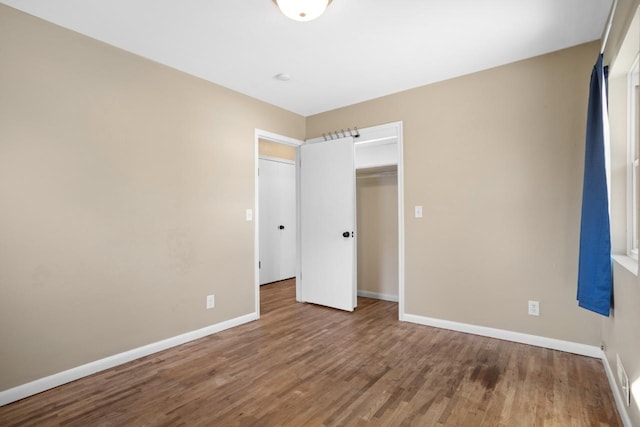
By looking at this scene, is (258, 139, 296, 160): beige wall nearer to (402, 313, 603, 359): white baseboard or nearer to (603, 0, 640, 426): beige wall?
(402, 313, 603, 359): white baseboard

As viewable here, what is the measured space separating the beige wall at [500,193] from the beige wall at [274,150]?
8.36ft

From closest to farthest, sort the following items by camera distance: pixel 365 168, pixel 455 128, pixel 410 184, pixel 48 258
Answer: pixel 48 258, pixel 455 128, pixel 410 184, pixel 365 168

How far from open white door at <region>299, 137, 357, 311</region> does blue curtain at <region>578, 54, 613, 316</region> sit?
2.18m

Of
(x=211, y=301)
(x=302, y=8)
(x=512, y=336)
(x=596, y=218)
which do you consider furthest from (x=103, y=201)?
(x=512, y=336)

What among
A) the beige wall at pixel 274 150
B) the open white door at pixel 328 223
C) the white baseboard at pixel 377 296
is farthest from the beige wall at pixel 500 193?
the beige wall at pixel 274 150

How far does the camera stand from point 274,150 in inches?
225

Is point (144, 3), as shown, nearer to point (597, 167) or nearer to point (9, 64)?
point (9, 64)

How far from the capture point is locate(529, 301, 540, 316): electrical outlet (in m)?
2.79

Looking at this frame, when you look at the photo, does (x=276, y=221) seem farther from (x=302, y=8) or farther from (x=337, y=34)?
(x=302, y=8)

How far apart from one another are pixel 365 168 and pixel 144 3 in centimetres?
302

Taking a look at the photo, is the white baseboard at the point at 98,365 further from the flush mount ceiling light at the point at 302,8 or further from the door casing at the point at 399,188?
the flush mount ceiling light at the point at 302,8

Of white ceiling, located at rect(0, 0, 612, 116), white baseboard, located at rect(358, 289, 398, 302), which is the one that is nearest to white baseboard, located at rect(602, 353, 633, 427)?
white baseboard, located at rect(358, 289, 398, 302)

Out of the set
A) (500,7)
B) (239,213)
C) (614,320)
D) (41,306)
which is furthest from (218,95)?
(614,320)

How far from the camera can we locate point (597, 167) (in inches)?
83.0
